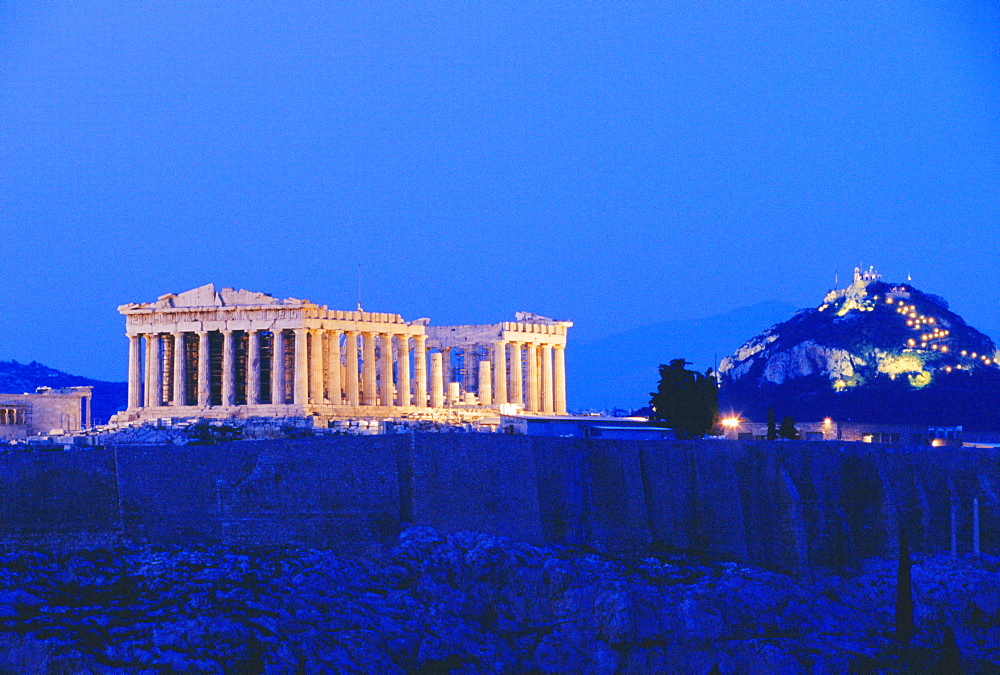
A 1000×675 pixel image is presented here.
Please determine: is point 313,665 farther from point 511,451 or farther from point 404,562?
point 511,451

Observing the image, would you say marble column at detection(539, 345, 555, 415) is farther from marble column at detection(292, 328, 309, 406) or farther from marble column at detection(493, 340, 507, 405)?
marble column at detection(292, 328, 309, 406)

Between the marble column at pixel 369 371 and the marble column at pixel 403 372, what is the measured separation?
154cm

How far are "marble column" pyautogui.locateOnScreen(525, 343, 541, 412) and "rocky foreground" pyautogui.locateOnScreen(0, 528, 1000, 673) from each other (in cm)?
3431

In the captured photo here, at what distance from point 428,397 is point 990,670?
145 ft

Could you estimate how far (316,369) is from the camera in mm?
85750

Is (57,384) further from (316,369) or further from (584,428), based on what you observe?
(584,428)

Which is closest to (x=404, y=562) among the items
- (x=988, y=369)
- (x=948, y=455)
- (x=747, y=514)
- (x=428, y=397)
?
(x=747, y=514)

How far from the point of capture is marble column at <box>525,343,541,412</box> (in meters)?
98.8

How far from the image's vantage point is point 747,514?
67.6m

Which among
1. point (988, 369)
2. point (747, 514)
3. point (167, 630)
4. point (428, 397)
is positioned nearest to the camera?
point (167, 630)

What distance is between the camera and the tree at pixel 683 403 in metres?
77.5

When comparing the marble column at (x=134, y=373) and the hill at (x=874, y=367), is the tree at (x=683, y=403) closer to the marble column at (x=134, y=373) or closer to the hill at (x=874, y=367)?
the marble column at (x=134, y=373)

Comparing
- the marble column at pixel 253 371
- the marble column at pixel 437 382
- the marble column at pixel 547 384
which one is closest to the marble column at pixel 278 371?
the marble column at pixel 253 371

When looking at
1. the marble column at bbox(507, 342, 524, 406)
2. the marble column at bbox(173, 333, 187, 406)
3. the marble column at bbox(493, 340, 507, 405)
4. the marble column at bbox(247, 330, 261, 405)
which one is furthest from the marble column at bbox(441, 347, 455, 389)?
the marble column at bbox(173, 333, 187, 406)
